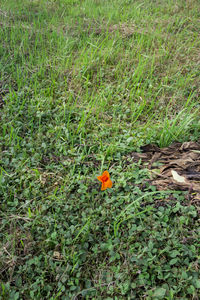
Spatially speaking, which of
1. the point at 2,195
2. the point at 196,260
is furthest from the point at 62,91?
the point at 196,260

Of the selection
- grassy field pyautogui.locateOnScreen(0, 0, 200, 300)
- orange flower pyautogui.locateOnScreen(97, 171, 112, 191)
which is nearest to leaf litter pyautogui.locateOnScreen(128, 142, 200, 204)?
grassy field pyautogui.locateOnScreen(0, 0, 200, 300)

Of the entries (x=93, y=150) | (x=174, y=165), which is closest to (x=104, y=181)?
(x=93, y=150)

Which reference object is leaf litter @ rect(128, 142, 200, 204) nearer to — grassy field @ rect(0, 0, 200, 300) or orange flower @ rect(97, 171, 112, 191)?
grassy field @ rect(0, 0, 200, 300)

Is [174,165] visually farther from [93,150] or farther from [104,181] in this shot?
[93,150]

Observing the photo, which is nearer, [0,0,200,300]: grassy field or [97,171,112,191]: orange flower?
[0,0,200,300]: grassy field

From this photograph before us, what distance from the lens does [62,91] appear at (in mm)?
2965

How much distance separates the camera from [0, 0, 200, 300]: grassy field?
1.52m

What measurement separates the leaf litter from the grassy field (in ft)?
0.24

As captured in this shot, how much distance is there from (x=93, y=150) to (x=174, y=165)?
2.57 feet

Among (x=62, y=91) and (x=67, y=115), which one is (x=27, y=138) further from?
(x=62, y=91)

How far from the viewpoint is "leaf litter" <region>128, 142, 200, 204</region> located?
6.23ft

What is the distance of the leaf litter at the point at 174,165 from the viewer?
1.90m

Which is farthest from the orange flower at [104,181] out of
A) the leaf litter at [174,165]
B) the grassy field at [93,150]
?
the leaf litter at [174,165]

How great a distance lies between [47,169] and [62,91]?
123 cm
